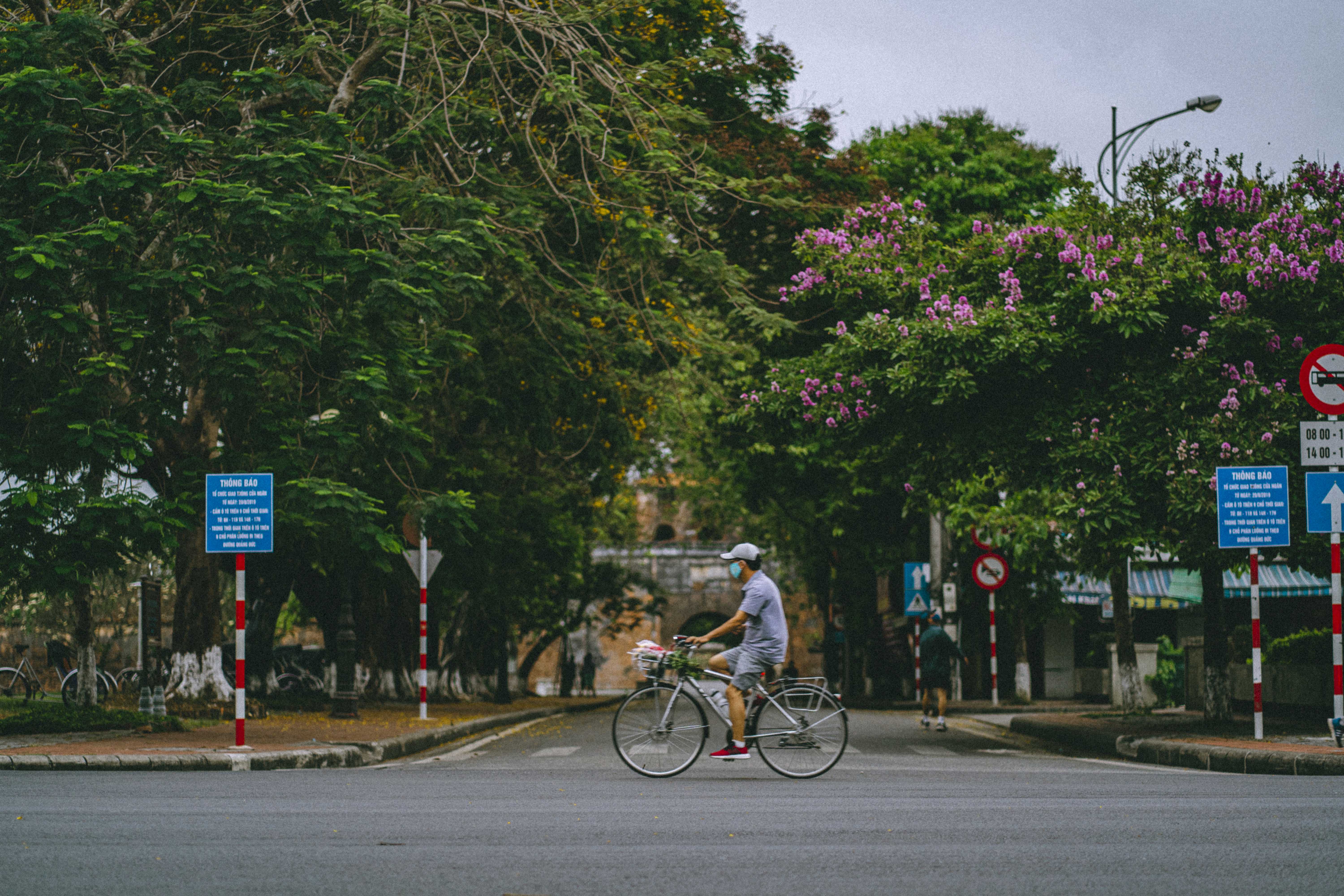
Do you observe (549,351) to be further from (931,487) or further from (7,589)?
(7,589)

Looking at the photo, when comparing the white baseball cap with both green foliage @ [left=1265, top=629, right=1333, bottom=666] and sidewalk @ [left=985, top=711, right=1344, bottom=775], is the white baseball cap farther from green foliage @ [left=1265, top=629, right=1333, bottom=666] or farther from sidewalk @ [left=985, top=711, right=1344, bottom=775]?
green foliage @ [left=1265, top=629, right=1333, bottom=666]

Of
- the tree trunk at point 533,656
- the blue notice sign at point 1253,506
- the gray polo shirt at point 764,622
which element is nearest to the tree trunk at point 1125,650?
the blue notice sign at point 1253,506

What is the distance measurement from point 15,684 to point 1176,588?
24202mm

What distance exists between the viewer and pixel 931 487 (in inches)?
720

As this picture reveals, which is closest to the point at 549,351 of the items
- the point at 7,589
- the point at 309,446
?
the point at 309,446

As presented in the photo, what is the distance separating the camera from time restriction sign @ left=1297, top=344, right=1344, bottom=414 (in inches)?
541

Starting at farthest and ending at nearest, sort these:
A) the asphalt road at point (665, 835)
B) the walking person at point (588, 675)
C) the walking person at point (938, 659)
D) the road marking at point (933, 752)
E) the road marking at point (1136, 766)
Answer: the walking person at point (588, 675)
the walking person at point (938, 659)
the road marking at point (933, 752)
the road marking at point (1136, 766)
the asphalt road at point (665, 835)

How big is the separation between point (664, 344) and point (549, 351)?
5.24ft

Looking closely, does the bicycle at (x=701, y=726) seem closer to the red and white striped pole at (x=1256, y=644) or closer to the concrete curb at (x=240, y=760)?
the concrete curb at (x=240, y=760)

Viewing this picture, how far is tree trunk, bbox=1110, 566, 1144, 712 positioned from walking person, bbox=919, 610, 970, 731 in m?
3.47

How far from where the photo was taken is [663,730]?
454 inches

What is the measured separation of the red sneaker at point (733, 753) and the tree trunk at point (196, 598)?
9.89 m

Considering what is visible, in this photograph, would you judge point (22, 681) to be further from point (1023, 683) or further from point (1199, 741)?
point (1199, 741)

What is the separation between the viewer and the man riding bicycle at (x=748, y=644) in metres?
11.6
